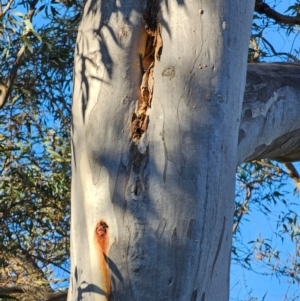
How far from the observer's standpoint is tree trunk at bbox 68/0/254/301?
164 cm

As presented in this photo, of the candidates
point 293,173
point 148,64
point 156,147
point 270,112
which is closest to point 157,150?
point 156,147

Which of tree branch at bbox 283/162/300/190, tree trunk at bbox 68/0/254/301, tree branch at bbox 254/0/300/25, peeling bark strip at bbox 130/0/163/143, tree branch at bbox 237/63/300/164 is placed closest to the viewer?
tree trunk at bbox 68/0/254/301

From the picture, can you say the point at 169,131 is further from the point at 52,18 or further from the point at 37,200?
the point at 37,200

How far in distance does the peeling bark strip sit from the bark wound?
232 millimetres

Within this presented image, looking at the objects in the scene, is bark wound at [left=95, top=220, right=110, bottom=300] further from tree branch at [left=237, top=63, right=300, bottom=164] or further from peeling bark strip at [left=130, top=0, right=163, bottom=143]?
tree branch at [left=237, top=63, right=300, bottom=164]

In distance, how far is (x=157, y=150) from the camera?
1716mm

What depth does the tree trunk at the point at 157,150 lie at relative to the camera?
164 cm

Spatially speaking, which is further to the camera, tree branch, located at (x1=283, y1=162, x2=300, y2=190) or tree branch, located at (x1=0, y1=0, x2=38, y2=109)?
tree branch, located at (x1=283, y1=162, x2=300, y2=190)

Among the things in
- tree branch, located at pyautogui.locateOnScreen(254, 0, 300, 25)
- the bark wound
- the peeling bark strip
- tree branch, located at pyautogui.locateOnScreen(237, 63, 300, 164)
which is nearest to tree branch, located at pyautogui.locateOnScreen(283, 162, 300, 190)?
tree branch, located at pyautogui.locateOnScreen(254, 0, 300, 25)

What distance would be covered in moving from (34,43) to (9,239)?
1347mm

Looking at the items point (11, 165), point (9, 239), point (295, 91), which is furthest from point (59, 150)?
point (295, 91)

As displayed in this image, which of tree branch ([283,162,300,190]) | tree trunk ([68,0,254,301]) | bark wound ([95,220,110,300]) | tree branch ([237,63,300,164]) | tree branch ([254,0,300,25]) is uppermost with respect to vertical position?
tree branch ([254,0,300,25])

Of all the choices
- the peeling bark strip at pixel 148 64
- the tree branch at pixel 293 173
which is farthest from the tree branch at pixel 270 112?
the tree branch at pixel 293 173

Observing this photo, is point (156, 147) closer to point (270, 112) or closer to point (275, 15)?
point (270, 112)
